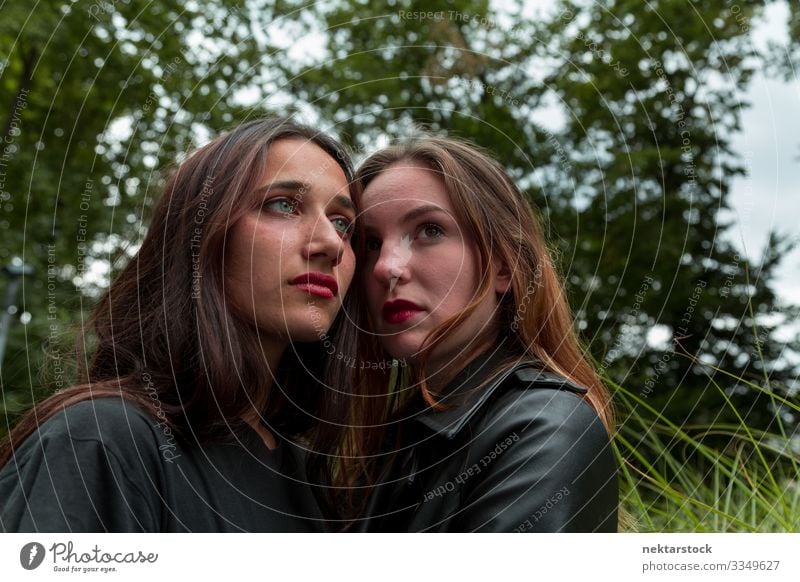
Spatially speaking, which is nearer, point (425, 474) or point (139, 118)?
point (425, 474)

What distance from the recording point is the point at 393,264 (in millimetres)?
2264

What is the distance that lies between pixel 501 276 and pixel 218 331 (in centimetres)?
88

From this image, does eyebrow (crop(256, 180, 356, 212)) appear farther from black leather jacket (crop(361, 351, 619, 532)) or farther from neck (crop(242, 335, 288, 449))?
black leather jacket (crop(361, 351, 619, 532))

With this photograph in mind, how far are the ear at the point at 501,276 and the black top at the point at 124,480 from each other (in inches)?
34.8

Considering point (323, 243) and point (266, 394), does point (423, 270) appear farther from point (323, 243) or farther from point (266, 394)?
point (266, 394)

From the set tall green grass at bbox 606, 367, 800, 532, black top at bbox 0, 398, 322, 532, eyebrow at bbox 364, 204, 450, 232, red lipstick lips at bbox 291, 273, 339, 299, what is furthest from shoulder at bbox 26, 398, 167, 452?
tall green grass at bbox 606, 367, 800, 532

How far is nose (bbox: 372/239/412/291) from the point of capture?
7.42ft
